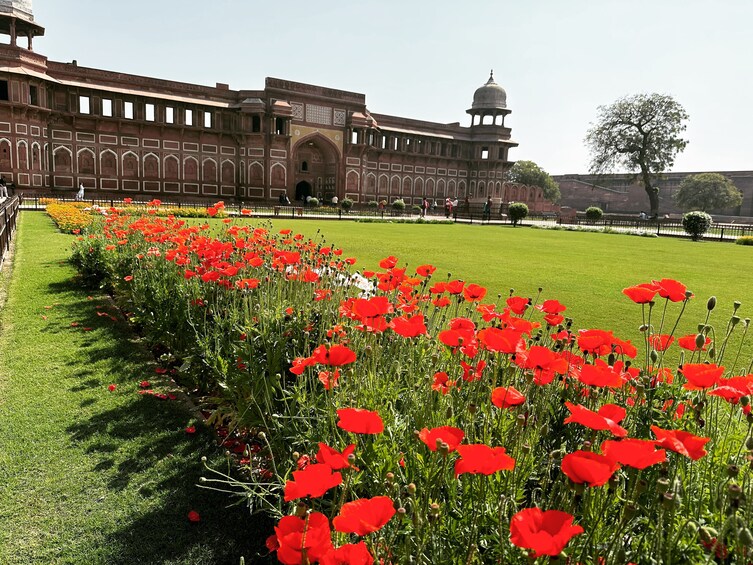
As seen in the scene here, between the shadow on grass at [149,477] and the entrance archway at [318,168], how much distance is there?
29485 mm

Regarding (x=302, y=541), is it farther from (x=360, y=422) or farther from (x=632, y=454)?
(x=632, y=454)

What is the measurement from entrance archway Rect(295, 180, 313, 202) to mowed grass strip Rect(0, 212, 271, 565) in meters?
29.6

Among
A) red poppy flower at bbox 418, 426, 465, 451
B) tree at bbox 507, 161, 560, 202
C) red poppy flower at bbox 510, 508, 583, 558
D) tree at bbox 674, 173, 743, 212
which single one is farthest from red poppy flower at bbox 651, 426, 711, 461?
tree at bbox 507, 161, 560, 202

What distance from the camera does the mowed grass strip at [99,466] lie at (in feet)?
6.19

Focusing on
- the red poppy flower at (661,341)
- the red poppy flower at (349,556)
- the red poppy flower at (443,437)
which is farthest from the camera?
the red poppy flower at (661,341)

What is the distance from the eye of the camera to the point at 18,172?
22.4 m

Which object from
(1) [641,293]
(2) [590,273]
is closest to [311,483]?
Answer: (1) [641,293]

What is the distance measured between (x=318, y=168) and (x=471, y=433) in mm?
32758

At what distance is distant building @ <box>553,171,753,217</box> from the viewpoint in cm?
4434

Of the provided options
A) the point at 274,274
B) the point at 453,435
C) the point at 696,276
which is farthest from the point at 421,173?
the point at 453,435

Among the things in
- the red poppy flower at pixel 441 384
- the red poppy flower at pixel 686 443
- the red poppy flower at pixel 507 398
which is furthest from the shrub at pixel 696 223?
the red poppy flower at pixel 686 443

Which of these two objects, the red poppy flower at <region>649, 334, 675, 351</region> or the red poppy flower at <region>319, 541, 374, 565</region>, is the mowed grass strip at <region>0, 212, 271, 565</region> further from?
the red poppy flower at <region>649, 334, 675, 351</region>

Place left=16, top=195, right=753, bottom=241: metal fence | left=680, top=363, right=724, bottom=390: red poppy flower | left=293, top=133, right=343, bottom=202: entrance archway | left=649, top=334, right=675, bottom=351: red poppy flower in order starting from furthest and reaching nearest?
1. left=293, top=133, right=343, bottom=202: entrance archway
2. left=16, top=195, right=753, bottom=241: metal fence
3. left=649, top=334, right=675, bottom=351: red poppy flower
4. left=680, top=363, right=724, bottom=390: red poppy flower

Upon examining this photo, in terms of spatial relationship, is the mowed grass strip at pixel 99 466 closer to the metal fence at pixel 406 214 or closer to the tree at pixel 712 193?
the metal fence at pixel 406 214
